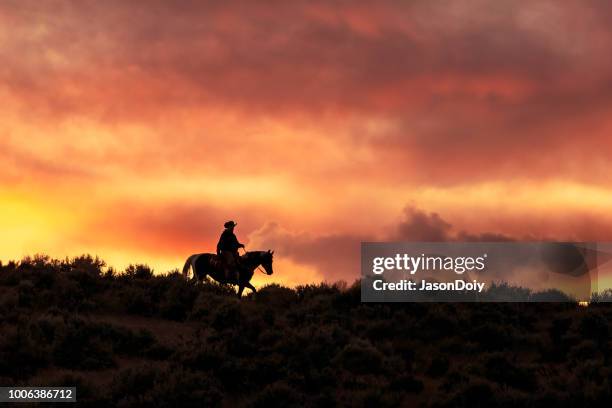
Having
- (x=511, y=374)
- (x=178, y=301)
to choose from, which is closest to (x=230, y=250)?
(x=178, y=301)

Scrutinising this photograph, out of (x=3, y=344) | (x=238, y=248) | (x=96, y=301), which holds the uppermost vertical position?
(x=238, y=248)

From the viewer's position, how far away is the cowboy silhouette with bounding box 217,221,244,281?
34.7 metres

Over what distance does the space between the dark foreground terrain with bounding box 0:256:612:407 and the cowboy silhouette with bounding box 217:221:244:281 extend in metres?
1.05

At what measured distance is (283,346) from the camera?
26.1m

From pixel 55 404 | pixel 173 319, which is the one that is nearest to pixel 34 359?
pixel 55 404

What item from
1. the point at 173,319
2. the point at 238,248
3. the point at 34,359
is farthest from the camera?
the point at 238,248

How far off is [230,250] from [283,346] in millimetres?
9340

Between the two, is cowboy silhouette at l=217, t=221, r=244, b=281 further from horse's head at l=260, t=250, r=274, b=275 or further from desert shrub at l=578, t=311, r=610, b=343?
desert shrub at l=578, t=311, r=610, b=343

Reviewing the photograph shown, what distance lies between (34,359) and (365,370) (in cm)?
965

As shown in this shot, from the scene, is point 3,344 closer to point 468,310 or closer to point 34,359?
point 34,359

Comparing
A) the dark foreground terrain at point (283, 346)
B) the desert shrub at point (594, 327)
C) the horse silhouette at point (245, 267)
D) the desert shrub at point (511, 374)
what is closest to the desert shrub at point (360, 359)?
the dark foreground terrain at point (283, 346)

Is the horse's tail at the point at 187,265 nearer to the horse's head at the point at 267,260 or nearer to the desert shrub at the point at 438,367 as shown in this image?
the horse's head at the point at 267,260

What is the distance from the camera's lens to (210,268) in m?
36.2

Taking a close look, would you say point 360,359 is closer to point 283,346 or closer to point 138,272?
point 283,346
